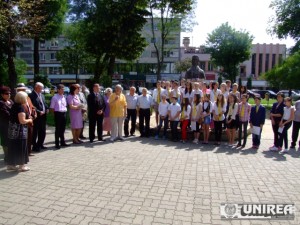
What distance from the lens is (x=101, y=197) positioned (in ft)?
16.8

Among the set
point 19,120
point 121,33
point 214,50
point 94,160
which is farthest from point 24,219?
point 214,50

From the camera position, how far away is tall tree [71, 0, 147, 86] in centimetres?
1925

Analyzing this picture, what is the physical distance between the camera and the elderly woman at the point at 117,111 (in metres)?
10.2

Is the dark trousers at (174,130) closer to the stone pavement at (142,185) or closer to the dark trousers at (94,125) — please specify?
the stone pavement at (142,185)

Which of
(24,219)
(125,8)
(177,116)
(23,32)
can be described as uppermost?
(125,8)

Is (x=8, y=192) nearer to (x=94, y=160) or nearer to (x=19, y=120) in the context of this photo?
(x=19, y=120)

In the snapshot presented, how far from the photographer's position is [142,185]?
226 inches

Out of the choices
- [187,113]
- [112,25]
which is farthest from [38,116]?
[112,25]

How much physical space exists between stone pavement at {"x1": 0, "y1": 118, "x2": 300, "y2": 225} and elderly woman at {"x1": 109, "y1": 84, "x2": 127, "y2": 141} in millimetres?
1533

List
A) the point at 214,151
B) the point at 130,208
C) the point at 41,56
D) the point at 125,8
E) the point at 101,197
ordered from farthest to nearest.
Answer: the point at 41,56
the point at 125,8
the point at 214,151
the point at 101,197
the point at 130,208

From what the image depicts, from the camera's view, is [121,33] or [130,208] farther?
[121,33]

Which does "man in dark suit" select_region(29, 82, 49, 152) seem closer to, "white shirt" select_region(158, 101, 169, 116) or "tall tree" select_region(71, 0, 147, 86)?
"white shirt" select_region(158, 101, 169, 116)

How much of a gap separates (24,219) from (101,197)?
4.22ft

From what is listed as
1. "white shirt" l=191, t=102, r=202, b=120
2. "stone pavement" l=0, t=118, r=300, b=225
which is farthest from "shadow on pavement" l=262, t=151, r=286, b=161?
"white shirt" l=191, t=102, r=202, b=120
